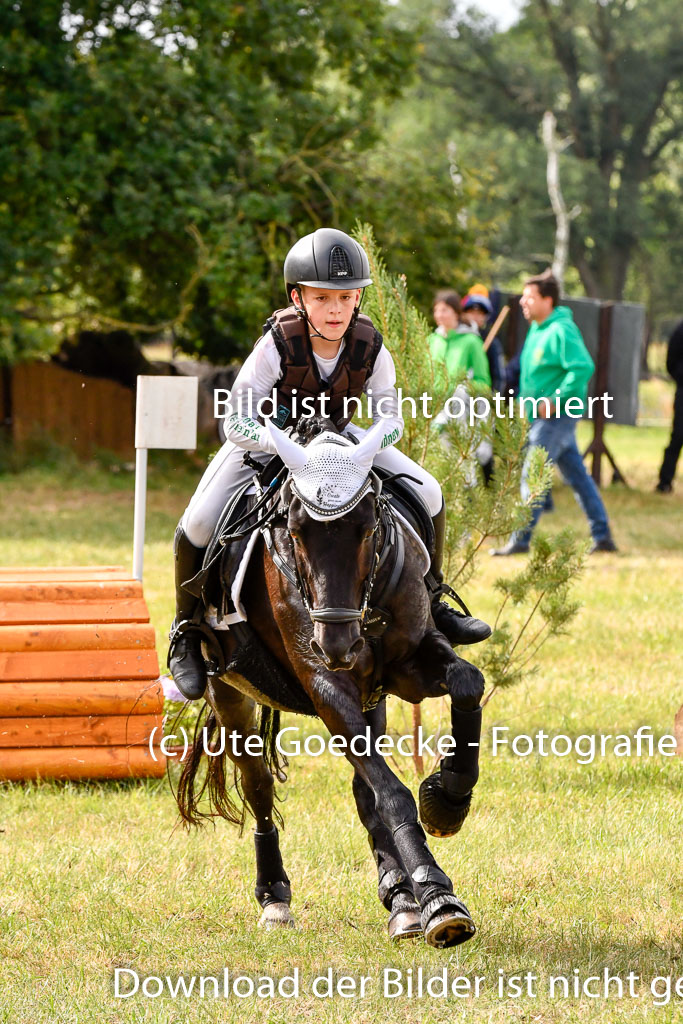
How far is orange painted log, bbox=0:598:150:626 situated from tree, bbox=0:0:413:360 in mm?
10168

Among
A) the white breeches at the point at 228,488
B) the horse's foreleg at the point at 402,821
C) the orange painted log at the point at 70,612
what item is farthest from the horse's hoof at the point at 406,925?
the orange painted log at the point at 70,612

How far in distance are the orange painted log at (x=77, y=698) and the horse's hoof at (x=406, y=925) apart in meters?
2.64

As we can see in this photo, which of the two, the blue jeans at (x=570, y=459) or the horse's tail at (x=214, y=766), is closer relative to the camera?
the horse's tail at (x=214, y=766)

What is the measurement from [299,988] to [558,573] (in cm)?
289

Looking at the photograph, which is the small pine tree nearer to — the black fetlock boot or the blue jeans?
the black fetlock boot

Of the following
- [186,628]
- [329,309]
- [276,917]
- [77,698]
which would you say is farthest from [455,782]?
[77,698]

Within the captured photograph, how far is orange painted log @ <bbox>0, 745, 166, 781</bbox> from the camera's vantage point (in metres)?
6.12

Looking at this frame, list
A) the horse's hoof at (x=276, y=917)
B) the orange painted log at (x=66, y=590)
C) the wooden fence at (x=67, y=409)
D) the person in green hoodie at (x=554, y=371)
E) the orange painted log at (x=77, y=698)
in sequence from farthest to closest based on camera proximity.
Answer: the wooden fence at (x=67, y=409) < the person in green hoodie at (x=554, y=371) < the orange painted log at (x=66, y=590) < the orange painted log at (x=77, y=698) < the horse's hoof at (x=276, y=917)

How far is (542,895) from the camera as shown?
4.79 m

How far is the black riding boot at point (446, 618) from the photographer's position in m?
4.36

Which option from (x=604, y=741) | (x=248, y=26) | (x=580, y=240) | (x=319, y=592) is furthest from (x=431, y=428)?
(x=580, y=240)

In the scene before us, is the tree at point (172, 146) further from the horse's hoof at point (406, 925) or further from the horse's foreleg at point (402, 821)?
the horse's hoof at point (406, 925)

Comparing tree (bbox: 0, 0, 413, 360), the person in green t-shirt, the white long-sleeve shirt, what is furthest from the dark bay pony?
tree (bbox: 0, 0, 413, 360)

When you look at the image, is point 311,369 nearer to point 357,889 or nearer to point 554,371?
point 357,889
